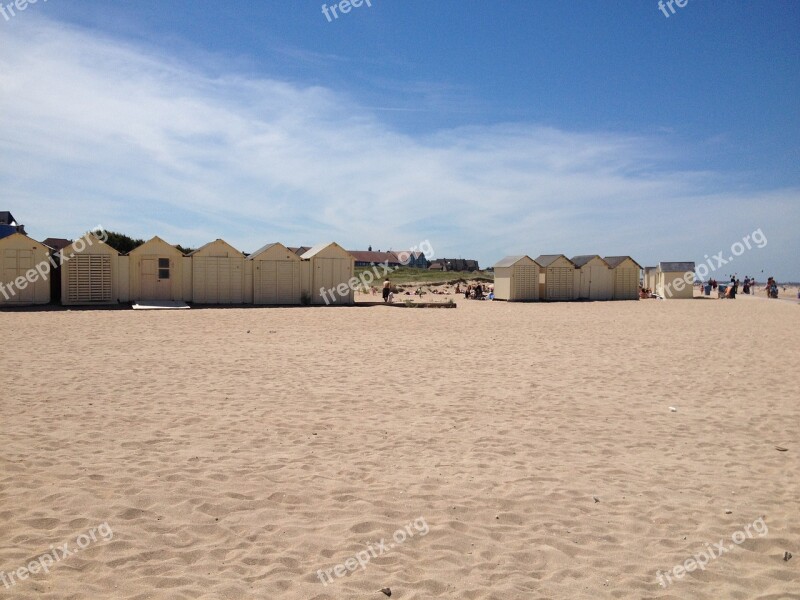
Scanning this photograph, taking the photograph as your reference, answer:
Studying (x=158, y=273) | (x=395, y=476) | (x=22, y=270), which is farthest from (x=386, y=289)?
(x=395, y=476)

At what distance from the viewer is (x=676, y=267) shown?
46.2 m

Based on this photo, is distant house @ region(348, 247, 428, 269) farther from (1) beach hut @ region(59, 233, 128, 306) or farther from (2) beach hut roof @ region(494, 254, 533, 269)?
(1) beach hut @ region(59, 233, 128, 306)

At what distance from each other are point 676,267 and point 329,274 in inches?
1191

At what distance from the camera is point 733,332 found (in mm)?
18797

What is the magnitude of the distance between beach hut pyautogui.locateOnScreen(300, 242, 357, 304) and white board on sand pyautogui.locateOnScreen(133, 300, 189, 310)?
6.73 m

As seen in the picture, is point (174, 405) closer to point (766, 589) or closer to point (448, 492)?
point (448, 492)

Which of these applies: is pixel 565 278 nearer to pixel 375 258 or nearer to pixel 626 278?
pixel 626 278

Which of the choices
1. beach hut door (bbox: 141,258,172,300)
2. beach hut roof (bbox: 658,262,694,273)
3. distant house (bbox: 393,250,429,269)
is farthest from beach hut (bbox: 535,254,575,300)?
distant house (bbox: 393,250,429,269)

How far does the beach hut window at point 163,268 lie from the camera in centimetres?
2792

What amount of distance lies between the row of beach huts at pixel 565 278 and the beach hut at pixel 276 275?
15092mm

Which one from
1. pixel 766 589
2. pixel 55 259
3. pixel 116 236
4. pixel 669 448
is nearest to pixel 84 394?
pixel 669 448

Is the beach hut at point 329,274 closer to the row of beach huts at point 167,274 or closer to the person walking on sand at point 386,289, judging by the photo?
the row of beach huts at point 167,274

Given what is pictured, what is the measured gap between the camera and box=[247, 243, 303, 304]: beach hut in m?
29.8

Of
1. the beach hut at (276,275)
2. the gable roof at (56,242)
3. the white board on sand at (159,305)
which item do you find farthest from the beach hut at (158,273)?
the gable roof at (56,242)
